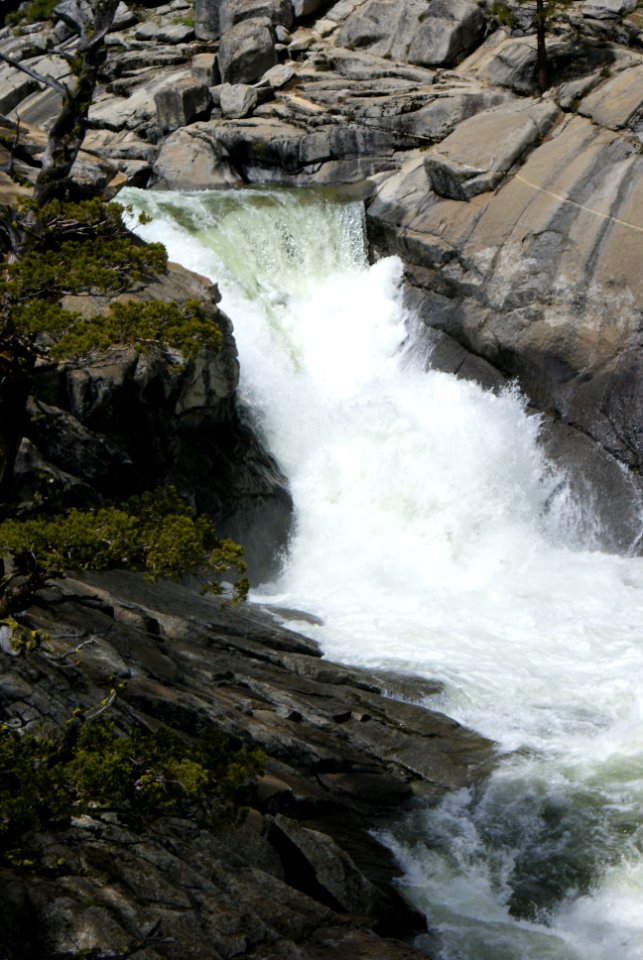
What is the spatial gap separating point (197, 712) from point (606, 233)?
17010 mm

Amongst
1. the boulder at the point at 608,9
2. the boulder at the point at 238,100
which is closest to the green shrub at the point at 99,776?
the boulder at the point at 238,100

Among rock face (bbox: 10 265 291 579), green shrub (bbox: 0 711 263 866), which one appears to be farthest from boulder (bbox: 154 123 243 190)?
green shrub (bbox: 0 711 263 866)

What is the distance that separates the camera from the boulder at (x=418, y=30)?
3644 cm

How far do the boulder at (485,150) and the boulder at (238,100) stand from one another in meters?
8.99

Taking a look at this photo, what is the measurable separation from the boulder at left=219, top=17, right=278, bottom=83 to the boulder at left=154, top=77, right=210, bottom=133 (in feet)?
5.46

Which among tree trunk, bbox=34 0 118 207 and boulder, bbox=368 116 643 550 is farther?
boulder, bbox=368 116 643 550

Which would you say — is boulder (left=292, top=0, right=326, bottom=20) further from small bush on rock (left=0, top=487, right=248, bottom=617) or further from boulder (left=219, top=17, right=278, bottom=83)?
small bush on rock (left=0, top=487, right=248, bottom=617)

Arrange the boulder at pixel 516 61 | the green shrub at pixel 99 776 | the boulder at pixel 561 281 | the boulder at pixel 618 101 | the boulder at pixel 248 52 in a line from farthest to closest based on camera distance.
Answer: the boulder at pixel 248 52, the boulder at pixel 516 61, the boulder at pixel 618 101, the boulder at pixel 561 281, the green shrub at pixel 99 776

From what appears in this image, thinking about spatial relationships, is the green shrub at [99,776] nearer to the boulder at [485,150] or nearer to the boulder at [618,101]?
the boulder at [485,150]

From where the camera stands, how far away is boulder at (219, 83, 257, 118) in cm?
3634

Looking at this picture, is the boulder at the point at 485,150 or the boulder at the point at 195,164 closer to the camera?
the boulder at the point at 485,150

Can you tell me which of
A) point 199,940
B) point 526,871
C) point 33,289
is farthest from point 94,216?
point 526,871

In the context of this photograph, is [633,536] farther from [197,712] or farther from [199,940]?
[199,940]

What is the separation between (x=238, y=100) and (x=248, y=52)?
2.89m
